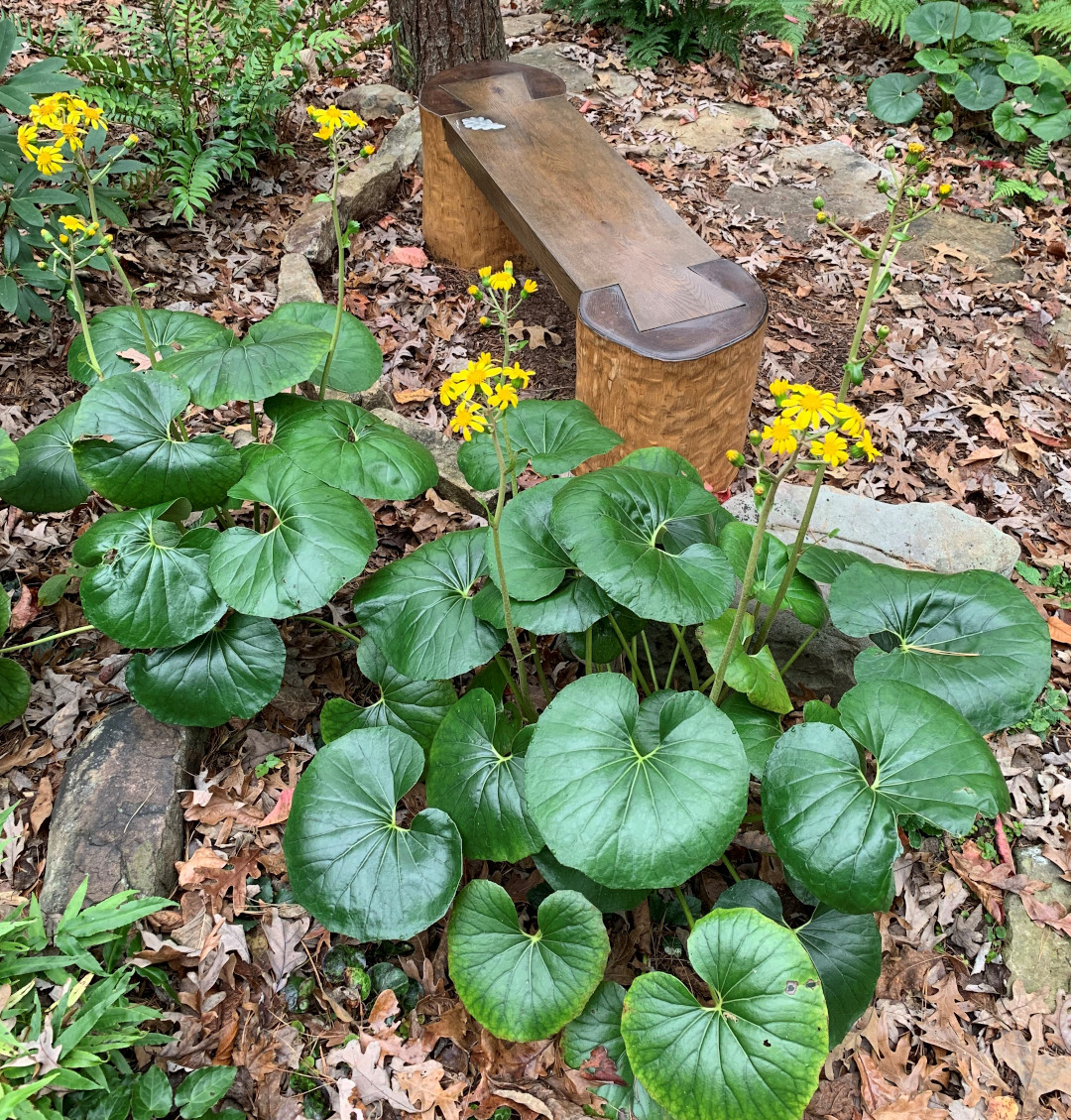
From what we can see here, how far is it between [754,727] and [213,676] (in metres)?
1.28

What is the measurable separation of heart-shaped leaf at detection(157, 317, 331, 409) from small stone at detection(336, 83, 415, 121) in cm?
323

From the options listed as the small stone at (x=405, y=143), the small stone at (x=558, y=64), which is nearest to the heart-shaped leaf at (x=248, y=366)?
the small stone at (x=405, y=143)

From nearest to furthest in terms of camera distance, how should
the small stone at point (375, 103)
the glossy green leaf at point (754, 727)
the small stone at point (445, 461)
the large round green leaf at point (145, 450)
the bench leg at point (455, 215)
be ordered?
the glossy green leaf at point (754, 727)
the large round green leaf at point (145, 450)
the small stone at point (445, 461)
the bench leg at point (455, 215)
the small stone at point (375, 103)

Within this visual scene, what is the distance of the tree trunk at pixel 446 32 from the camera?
4473 millimetres

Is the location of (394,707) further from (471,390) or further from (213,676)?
(471,390)

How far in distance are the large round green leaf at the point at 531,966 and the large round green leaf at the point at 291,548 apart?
0.78 m

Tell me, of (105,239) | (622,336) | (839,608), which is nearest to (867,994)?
(839,608)

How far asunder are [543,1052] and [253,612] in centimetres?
117

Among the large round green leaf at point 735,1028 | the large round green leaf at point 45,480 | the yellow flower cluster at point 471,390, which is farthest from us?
the large round green leaf at point 45,480

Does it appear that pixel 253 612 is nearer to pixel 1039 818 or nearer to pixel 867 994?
pixel 867 994

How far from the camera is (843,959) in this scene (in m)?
1.75

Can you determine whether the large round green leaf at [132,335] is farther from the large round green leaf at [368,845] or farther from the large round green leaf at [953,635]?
the large round green leaf at [953,635]

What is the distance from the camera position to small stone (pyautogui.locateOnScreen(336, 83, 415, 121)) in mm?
4797

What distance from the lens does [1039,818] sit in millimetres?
2320
